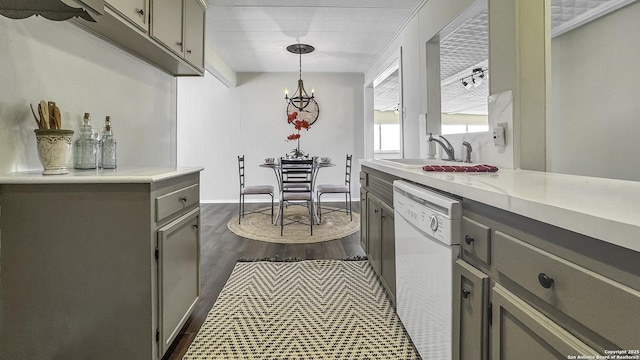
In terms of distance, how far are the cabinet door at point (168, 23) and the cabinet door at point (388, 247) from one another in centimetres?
171

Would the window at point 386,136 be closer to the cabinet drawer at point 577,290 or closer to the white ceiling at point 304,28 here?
the white ceiling at point 304,28

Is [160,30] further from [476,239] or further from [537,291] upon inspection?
[537,291]

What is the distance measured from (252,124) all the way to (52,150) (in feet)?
15.0

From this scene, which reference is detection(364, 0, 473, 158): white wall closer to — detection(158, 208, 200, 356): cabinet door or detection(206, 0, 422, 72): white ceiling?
detection(206, 0, 422, 72): white ceiling

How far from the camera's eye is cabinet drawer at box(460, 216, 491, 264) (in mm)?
889

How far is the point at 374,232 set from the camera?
227cm

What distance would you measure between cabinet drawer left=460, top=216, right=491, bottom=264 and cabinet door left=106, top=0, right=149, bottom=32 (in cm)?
176

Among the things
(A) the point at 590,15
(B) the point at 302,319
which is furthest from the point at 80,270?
(A) the point at 590,15

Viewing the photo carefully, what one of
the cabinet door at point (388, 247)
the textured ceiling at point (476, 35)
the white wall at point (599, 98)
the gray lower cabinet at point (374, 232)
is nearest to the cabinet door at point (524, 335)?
the cabinet door at point (388, 247)

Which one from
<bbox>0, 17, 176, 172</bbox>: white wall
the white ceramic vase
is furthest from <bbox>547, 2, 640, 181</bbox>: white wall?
the white ceramic vase

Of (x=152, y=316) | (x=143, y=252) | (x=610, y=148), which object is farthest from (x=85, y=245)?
(x=610, y=148)

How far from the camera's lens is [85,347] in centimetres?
126

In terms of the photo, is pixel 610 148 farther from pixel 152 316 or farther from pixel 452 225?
pixel 152 316

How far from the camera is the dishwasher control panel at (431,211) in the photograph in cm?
103
